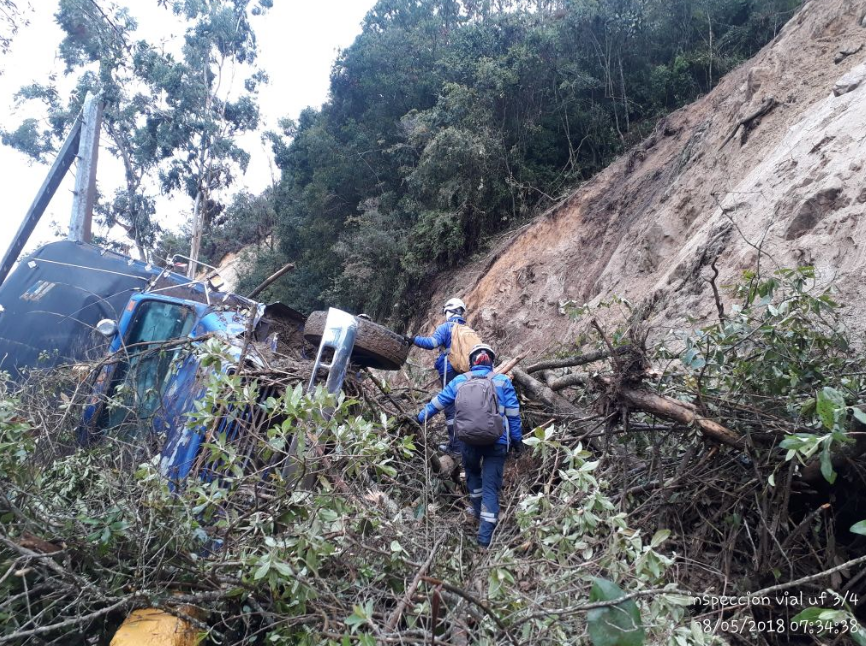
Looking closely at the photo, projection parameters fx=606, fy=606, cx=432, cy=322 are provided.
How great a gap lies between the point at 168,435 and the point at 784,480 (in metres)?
4.08

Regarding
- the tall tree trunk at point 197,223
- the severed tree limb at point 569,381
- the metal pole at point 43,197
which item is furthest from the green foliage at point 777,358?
the tall tree trunk at point 197,223

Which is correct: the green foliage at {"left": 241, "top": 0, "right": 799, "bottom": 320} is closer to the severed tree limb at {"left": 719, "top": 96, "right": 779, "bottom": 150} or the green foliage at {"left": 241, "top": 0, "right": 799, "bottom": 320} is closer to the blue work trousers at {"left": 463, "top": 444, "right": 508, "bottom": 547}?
the severed tree limb at {"left": 719, "top": 96, "right": 779, "bottom": 150}

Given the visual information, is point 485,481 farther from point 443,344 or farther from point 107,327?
point 107,327

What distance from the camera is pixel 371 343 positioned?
4621 mm

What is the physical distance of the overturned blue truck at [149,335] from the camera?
427 cm

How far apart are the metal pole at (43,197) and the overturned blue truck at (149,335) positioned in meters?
0.62

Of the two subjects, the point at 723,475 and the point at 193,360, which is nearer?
the point at 723,475

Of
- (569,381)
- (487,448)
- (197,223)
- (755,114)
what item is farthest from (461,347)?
(197,223)

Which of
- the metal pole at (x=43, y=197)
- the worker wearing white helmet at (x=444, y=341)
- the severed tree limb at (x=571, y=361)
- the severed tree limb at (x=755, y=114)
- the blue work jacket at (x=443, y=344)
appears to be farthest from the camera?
the severed tree limb at (x=755, y=114)

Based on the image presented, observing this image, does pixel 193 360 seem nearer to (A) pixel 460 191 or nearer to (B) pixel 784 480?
(B) pixel 784 480

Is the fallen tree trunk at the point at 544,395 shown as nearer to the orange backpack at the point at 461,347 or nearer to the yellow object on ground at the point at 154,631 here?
the orange backpack at the point at 461,347

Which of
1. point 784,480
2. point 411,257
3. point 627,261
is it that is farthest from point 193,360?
point 411,257

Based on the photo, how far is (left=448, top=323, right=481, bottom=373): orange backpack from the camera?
19.1 ft

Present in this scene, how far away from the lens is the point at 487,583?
9.52ft
